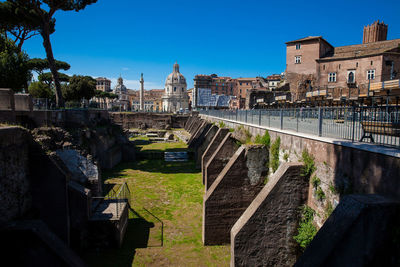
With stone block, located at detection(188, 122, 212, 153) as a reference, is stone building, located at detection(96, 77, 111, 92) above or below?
above

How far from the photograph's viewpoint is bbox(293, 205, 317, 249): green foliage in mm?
5820

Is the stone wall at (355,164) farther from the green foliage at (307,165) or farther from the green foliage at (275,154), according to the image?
the green foliage at (275,154)

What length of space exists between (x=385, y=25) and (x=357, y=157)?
4069 cm

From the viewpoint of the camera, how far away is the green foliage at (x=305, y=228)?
5.82 meters

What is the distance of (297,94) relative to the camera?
2895 cm

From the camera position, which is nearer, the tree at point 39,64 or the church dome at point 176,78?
the tree at point 39,64

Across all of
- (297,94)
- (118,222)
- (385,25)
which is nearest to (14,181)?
(118,222)

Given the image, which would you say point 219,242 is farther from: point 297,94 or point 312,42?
point 312,42

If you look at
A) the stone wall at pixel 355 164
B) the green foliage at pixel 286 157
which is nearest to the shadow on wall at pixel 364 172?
the stone wall at pixel 355 164

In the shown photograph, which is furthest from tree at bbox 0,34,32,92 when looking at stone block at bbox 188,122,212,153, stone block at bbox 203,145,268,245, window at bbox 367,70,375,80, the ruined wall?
window at bbox 367,70,375,80

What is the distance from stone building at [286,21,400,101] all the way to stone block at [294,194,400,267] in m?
17.2

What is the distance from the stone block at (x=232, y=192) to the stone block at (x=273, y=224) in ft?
7.12

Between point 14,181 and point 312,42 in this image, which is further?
point 312,42

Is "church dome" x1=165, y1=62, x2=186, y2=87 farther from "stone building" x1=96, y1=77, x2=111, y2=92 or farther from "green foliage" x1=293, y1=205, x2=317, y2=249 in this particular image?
"green foliage" x1=293, y1=205, x2=317, y2=249
